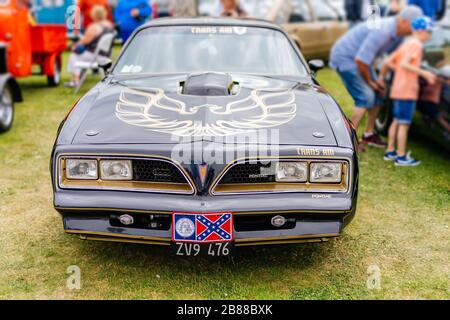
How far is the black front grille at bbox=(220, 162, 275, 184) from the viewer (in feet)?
10.6

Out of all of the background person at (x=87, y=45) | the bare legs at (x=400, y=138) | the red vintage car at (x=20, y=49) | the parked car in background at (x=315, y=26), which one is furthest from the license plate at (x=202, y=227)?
the parked car in background at (x=315, y=26)

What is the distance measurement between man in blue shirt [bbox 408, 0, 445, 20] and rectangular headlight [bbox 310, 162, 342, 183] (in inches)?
271

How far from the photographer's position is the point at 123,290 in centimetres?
330

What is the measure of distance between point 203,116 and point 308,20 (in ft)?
27.7

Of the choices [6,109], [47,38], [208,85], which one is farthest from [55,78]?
[208,85]

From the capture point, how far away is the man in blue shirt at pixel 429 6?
9.19 m

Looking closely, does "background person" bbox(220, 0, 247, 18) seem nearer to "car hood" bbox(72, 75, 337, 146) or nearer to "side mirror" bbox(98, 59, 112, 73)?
"side mirror" bbox(98, 59, 112, 73)

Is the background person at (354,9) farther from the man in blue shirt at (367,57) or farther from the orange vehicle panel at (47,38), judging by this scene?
the orange vehicle panel at (47,38)

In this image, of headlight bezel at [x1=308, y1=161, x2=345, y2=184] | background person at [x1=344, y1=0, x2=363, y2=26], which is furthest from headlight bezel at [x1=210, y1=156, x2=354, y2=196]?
background person at [x1=344, y1=0, x2=363, y2=26]

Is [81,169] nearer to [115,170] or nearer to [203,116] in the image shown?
[115,170]

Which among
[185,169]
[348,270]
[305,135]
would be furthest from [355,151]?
[185,169]

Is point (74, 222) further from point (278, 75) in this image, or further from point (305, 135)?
point (278, 75)

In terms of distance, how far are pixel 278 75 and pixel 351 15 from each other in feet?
25.4

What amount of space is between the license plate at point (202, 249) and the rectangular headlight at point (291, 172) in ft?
1.60
